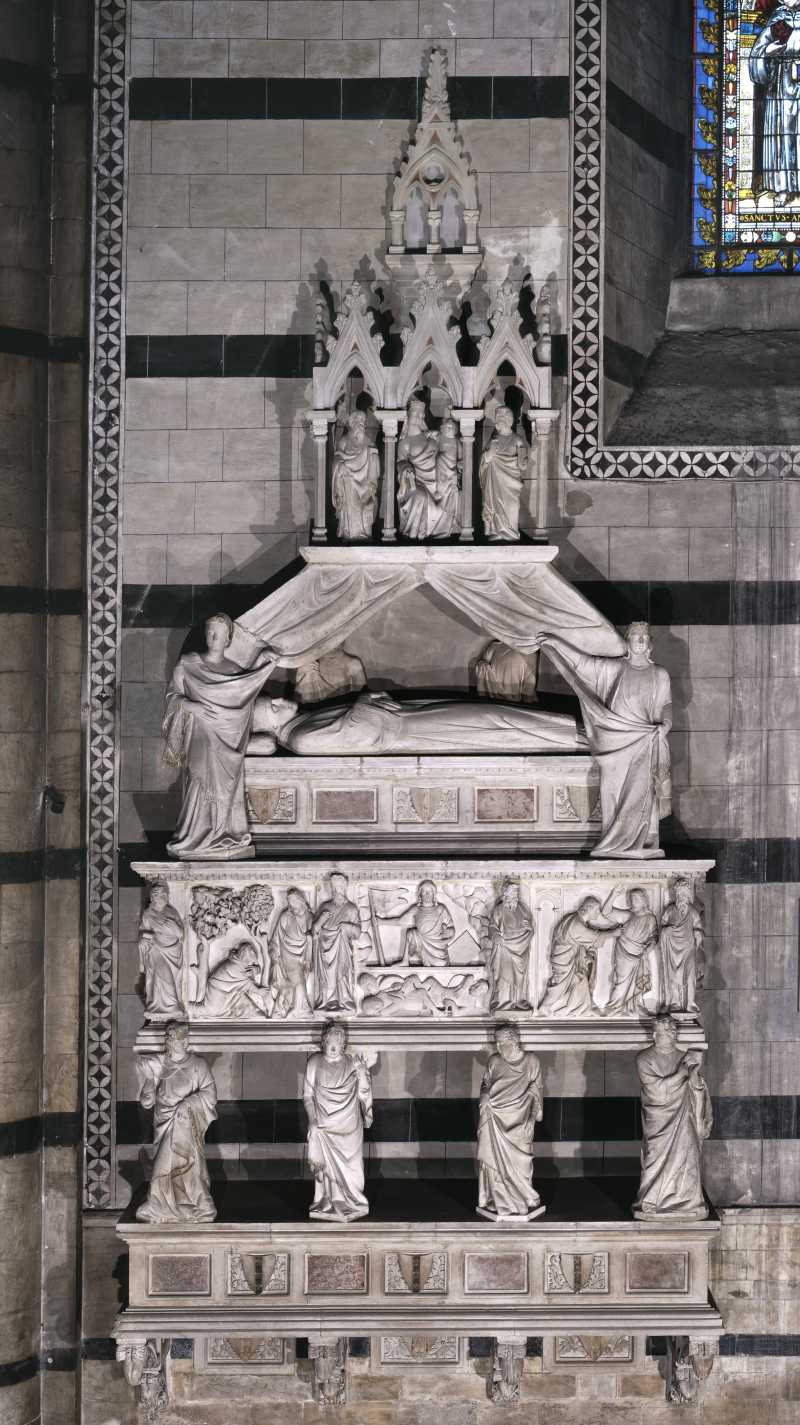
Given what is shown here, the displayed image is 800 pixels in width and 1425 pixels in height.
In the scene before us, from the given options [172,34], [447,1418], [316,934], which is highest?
[172,34]

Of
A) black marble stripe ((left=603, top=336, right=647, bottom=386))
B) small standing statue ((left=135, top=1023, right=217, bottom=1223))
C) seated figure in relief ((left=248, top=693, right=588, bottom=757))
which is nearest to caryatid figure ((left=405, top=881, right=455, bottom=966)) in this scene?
seated figure in relief ((left=248, top=693, right=588, bottom=757))

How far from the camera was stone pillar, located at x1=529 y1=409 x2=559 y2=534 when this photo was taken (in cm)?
1123

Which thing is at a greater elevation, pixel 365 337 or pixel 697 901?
pixel 365 337

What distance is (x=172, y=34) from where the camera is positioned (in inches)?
460

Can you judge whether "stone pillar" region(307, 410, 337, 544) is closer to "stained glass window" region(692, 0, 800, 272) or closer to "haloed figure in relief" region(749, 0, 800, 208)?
"stained glass window" region(692, 0, 800, 272)

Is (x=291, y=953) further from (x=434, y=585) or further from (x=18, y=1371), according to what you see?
(x=18, y=1371)

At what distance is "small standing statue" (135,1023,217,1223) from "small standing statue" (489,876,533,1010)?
1.83 m

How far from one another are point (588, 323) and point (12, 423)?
3602 millimetres

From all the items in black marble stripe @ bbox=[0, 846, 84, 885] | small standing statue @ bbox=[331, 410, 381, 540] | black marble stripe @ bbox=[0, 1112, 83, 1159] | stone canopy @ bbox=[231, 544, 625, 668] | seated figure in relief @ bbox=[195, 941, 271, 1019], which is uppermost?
small standing statue @ bbox=[331, 410, 381, 540]

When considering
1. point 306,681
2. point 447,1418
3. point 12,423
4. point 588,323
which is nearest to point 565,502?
point 588,323

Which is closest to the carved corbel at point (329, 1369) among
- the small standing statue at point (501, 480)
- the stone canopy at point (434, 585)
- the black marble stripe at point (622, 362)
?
the stone canopy at point (434, 585)

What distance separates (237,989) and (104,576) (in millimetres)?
2703

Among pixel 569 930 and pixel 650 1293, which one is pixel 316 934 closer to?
pixel 569 930

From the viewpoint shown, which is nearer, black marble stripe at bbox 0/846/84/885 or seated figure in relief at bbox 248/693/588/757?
seated figure in relief at bbox 248/693/588/757
